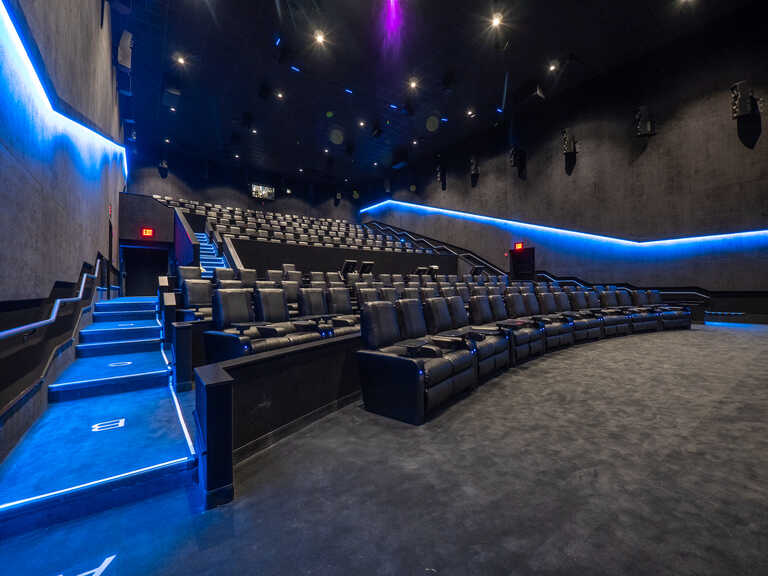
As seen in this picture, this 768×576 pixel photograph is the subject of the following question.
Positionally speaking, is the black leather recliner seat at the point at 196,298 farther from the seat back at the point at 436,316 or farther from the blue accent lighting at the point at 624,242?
the blue accent lighting at the point at 624,242

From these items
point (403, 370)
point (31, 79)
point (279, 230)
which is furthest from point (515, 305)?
point (279, 230)

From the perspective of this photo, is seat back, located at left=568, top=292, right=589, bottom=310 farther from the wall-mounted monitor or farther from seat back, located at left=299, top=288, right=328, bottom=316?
the wall-mounted monitor

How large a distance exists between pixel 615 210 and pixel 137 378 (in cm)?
1006

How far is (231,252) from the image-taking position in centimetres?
626

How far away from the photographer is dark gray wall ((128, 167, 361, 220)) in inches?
494

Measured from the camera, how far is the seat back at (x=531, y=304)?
504 cm

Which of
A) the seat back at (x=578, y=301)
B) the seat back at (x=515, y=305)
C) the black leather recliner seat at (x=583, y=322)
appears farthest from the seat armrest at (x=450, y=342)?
the seat back at (x=578, y=301)

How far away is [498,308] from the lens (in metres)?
4.51

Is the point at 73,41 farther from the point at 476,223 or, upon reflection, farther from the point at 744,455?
the point at 476,223

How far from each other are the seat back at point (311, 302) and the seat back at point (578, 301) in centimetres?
432

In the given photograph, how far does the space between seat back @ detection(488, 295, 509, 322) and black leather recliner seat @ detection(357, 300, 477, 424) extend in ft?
5.74

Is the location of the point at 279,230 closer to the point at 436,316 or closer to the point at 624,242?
the point at 436,316

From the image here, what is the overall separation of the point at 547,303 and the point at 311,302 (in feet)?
11.9

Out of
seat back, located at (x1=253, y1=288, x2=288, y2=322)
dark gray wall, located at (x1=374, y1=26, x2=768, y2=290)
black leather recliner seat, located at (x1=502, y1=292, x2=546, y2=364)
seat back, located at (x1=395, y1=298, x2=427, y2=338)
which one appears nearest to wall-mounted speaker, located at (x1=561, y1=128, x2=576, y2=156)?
dark gray wall, located at (x1=374, y1=26, x2=768, y2=290)
